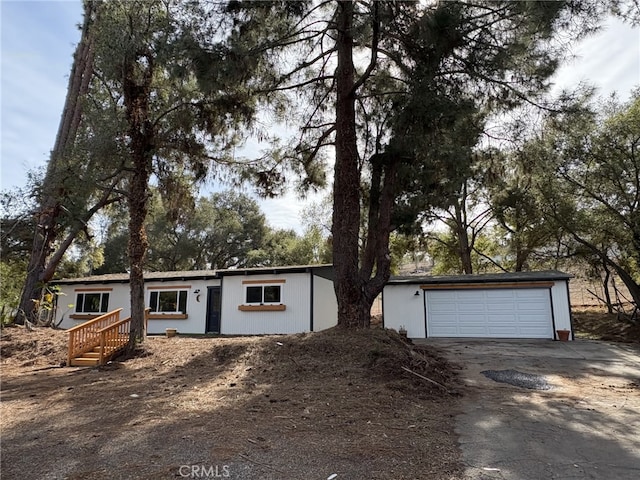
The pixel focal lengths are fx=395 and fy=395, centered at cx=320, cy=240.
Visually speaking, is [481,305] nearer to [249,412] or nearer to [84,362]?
[249,412]

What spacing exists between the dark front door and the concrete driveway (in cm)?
964

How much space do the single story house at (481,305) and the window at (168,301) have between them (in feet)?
25.0

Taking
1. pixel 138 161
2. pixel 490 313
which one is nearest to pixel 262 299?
pixel 138 161

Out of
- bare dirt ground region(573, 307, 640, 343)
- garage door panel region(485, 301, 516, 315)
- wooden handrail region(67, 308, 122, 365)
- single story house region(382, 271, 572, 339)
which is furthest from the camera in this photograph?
bare dirt ground region(573, 307, 640, 343)

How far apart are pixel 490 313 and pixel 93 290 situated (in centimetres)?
1552

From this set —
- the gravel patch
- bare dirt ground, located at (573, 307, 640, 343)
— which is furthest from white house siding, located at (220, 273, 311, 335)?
bare dirt ground, located at (573, 307, 640, 343)

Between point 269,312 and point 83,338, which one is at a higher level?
point 269,312

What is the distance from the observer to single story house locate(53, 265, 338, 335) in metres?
13.4

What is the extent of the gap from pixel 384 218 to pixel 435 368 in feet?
10.0

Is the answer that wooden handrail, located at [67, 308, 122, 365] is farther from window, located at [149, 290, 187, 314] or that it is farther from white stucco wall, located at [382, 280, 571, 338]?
white stucco wall, located at [382, 280, 571, 338]

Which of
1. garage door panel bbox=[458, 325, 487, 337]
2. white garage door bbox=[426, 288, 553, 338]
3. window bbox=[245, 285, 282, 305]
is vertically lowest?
garage door panel bbox=[458, 325, 487, 337]

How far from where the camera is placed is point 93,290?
54.4 ft

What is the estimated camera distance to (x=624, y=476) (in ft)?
9.14

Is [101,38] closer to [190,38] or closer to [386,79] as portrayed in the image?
[190,38]
